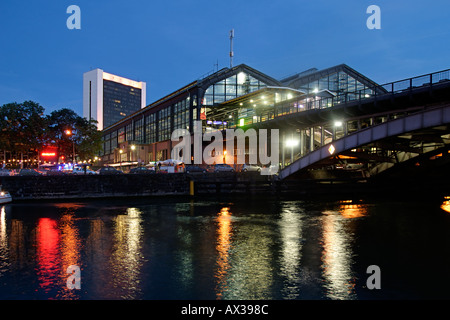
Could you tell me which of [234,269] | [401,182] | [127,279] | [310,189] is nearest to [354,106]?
[310,189]

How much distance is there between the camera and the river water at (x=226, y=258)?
29.2ft

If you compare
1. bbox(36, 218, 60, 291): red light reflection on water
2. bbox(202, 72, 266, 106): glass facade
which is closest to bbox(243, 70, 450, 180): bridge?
bbox(202, 72, 266, 106): glass facade

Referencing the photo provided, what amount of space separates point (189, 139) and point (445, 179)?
1796 inches

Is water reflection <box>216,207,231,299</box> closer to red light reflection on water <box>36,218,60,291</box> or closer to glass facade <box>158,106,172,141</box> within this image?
red light reflection on water <box>36,218,60,291</box>

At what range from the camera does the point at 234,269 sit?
10.8m

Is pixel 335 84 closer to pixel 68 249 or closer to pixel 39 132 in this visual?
pixel 39 132

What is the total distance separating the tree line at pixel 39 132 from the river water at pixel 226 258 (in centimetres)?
4639

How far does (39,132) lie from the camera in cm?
6362

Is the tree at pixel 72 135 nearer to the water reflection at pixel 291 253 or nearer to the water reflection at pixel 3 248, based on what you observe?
the water reflection at pixel 3 248

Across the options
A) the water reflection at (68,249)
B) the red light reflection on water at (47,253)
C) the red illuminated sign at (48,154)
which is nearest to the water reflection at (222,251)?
the water reflection at (68,249)

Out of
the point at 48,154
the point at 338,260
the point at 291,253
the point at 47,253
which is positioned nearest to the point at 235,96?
the point at 48,154

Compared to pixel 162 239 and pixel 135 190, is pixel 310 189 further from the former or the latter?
pixel 162 239

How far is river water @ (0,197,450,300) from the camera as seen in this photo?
891 cm

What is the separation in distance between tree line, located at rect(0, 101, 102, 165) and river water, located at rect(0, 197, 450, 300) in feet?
152
